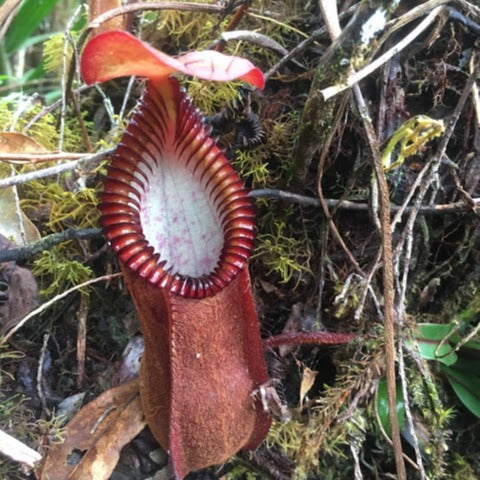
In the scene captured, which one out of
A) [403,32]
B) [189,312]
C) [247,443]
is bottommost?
[247,443]

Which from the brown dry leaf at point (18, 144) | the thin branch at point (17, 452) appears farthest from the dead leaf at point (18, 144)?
the thin branch at point (17, 452)

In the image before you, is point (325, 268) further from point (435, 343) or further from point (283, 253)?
point (435, 343)

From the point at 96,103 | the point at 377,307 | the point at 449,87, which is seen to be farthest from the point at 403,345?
the point at 96,103

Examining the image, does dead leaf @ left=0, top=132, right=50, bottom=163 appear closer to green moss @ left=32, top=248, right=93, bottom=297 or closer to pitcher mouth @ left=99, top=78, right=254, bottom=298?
green moss @ left=32, top=248, right=93, bottom=297

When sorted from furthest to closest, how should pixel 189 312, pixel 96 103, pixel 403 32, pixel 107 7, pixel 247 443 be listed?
pixel 96 103 → pixel 107 7 → pixel 403 32 → pixel 247 443 → pixel 189 312

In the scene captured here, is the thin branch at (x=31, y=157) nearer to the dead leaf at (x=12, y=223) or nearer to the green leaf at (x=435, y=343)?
the dead leaf at (x=12, y=223)

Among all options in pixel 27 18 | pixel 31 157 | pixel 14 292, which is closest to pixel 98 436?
pixel 14 292

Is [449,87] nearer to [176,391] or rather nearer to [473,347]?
[473,347]

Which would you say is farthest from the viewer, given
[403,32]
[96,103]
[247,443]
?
[96,103]
